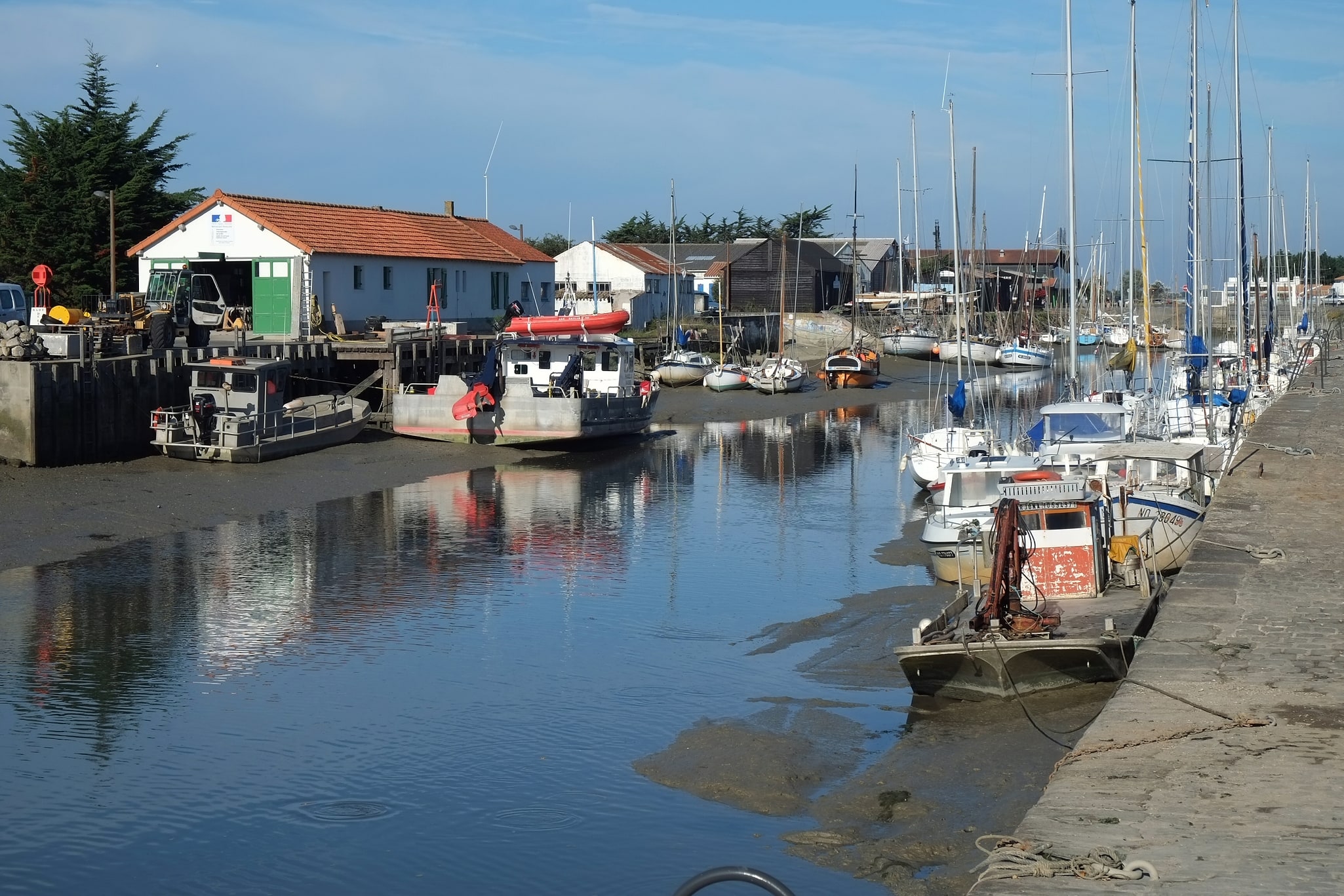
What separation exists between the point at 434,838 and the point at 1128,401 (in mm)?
24678

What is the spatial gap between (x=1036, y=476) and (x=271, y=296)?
30624 millimetres

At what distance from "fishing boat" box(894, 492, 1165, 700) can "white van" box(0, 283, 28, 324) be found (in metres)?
27.6

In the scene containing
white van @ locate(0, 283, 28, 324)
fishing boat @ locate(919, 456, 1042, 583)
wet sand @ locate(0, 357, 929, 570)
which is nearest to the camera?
fishing boat @ locate(919, 456, 1042, 583)

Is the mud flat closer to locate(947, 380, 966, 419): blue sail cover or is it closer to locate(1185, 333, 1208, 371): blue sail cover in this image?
locate(947, 380, 966, 419): blue sail cover

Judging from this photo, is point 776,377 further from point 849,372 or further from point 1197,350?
point 1197,350

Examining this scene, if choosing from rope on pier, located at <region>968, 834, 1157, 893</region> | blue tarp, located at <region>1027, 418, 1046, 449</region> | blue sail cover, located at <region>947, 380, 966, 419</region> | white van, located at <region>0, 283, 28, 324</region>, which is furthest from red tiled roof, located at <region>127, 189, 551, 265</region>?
rope on pier, located at <region>968, 834, 1157, 893</region>

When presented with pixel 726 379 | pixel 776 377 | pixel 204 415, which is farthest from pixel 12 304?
pixel 776 377

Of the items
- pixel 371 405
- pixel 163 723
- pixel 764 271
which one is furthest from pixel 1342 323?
pixel 163 723

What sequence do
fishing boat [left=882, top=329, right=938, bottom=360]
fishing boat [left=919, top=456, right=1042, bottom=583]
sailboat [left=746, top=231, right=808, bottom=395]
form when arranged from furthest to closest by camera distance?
fishing boat [left=882, top=329, right=938, bottom=360]
sailboat [left=746, top=231, right=808, bottom=395]
fishing boat [left=919, top=456, right=1042, bottom=583]

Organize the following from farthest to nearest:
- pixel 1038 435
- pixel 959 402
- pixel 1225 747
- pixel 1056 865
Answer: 1. pixel 959 402
2. pixel 1038 435
3. pixel 1225 747
4. pixel 1056 865

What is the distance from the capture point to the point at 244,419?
31.5m

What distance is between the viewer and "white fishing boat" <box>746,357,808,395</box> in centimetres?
5691

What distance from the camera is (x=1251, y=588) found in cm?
1559

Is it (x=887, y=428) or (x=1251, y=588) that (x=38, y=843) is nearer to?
(x=1251, y=588)
